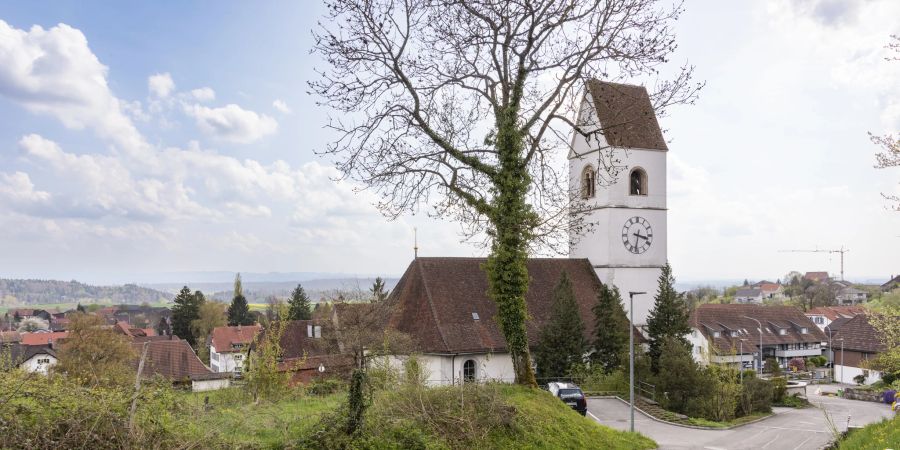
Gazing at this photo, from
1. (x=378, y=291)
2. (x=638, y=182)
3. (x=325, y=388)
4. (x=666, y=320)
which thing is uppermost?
(x=638, y=182)

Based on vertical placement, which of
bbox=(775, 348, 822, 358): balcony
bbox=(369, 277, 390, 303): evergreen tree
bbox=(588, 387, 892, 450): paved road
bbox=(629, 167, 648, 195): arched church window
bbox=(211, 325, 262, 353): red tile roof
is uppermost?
bbox=(629, 167, 648, 195): arched church window

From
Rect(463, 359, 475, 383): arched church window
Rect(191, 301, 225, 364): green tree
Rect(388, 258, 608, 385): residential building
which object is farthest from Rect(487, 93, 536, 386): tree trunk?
Rect(191, 301, 225, 364): green tree

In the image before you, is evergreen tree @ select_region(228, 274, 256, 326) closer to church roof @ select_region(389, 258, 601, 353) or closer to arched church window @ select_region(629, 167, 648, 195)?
church roof @ select_region(389, 258, 601, 353)

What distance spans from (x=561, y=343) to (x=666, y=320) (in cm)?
624

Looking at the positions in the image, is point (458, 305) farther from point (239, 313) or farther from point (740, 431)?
point (239, 313)

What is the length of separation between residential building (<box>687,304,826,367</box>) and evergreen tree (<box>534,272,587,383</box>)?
36.4 metres

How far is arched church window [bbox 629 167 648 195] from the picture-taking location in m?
34.6

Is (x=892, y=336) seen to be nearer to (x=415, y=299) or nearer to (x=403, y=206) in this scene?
(x=403, y=206)

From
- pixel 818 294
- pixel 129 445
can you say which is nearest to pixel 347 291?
pixel 129 445

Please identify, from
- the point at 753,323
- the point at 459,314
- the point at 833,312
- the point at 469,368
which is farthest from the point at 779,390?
the point at 833,312

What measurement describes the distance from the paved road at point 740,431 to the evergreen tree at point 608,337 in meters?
3.14

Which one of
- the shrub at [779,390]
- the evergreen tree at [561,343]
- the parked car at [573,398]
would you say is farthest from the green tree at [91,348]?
the shrub at [779,390]

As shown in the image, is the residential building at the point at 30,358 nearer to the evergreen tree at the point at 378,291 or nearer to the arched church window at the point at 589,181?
the evergreen tree at the point at 378,291

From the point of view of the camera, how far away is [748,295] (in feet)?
526
